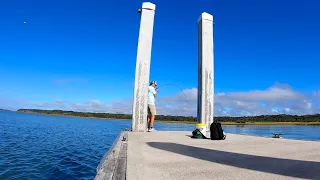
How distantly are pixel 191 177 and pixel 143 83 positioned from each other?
9.45 meters

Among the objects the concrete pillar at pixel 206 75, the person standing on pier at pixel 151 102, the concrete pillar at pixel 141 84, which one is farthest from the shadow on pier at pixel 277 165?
the concrete pillar at pixel 206 75

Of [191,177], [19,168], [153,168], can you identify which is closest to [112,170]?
[153,168]

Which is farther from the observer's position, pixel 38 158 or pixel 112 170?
pixel 38 158

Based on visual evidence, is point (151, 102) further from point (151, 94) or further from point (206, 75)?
point (206, 75)

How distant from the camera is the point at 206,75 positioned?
13.9 m

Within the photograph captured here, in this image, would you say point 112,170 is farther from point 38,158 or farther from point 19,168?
point 38,158

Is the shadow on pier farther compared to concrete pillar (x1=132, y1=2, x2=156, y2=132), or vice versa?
concrete pillar (x1=132, y1=2, x2=156, y2=132)

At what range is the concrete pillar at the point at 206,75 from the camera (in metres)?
13.8

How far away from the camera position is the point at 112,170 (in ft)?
14.5

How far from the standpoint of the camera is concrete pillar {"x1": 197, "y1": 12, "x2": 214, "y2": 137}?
13828mm

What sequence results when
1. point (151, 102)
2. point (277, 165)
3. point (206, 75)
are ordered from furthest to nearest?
point (206, 75) < point (151, 102) < point (277, 165)

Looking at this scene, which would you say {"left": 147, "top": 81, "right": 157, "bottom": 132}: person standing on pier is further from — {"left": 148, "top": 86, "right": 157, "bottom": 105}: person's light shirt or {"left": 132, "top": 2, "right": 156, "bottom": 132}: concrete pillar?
{"left": 132, "top": 2, "right": 156, "bottom": 132}: concrete pillar

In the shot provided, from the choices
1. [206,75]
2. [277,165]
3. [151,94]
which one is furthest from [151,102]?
[277,165]

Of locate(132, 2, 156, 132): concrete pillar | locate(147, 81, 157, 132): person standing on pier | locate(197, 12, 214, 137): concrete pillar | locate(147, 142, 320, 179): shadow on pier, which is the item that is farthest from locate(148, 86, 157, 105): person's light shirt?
locate(147, 142, 320, 179): shadow on pier
